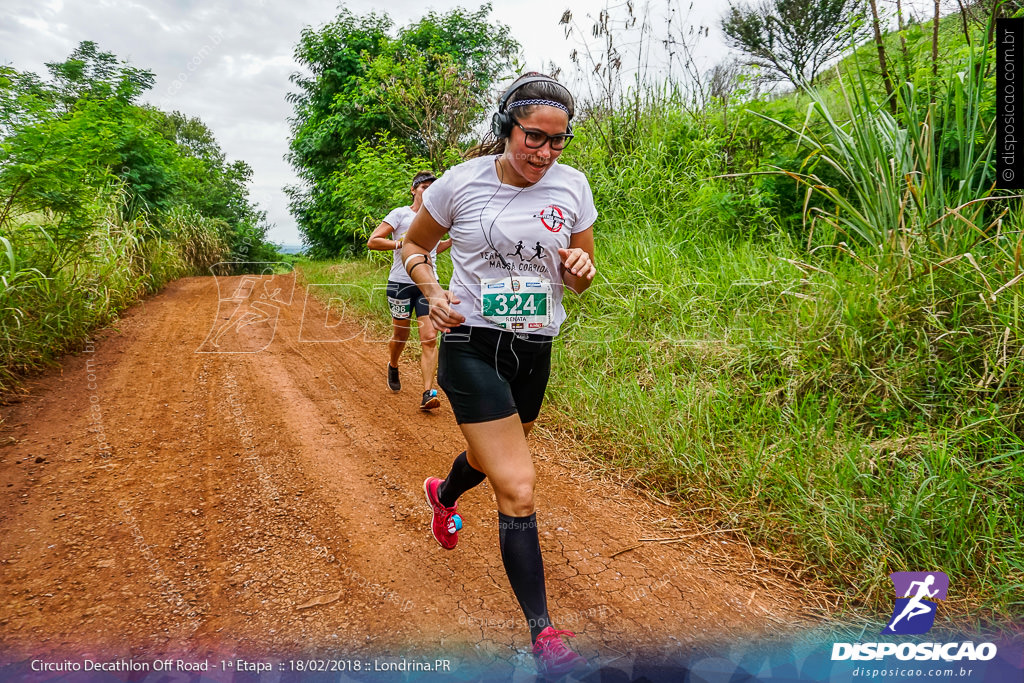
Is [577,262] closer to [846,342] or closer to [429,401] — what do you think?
[846,342]

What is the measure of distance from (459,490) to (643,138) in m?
5.48

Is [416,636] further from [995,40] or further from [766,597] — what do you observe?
[995,40]

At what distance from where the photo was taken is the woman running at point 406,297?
198 inches

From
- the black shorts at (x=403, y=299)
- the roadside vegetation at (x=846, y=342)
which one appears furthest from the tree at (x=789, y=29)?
the black shorts at (x=403, y=299)

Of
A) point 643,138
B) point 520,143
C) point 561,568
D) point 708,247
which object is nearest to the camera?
point 520,143

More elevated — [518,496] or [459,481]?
[518,496]

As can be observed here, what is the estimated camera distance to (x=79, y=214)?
614 centimetres

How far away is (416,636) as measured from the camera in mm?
2287

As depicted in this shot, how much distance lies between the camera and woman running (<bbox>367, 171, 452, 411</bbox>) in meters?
5.04

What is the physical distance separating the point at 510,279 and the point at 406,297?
3.25 meters

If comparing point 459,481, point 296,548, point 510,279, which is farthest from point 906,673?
point 296,548

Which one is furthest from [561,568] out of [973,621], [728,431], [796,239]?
[796,239]

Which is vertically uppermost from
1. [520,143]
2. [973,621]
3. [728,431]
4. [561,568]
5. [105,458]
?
[520,143]

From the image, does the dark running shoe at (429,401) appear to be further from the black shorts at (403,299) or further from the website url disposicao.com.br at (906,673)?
the website url disposicao.com.br at (906,673)
